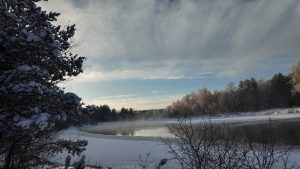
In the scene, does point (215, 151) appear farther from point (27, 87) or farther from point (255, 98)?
point (255, 98)

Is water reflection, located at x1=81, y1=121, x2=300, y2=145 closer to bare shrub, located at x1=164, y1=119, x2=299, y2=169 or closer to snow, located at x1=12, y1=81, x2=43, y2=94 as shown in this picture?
bare shrub, located at x1=164, y1=119, x2=299, y2=169

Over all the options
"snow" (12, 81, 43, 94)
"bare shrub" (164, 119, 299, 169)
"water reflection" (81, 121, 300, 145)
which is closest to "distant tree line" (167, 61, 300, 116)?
"water reflection" (81, 121, 300, 145)

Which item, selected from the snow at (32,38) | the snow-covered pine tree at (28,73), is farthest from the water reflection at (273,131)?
the snow at (32,38)

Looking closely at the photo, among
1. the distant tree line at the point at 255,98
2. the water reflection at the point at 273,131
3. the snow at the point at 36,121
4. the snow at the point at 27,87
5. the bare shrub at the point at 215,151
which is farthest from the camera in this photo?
the distant tree line at the point at 255,98

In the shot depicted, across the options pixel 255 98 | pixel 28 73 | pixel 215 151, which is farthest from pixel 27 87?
pixel 255 98

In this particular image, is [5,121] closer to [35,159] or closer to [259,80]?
[35,159]

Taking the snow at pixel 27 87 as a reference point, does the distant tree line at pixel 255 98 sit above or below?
above

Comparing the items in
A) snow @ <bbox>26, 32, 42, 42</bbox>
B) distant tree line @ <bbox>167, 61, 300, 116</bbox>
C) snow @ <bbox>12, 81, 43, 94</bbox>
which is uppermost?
distant tree line @ <bbox>167, 61, 300, 116</bbox>

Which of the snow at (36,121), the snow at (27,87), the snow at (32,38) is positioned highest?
the snow at (32,38)

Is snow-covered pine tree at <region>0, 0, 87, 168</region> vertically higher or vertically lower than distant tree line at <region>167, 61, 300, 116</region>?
lower

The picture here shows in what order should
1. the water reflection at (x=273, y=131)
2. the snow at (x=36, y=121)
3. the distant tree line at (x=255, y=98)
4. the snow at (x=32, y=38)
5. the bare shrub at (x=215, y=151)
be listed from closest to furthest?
1. the snow at (x=36, y=121)
2. the snow at (x=32, y=38)
3. the bare shrub at (x=215, y=151)
4. the water reflection at (x=273, y=131)
5. the distant tree line at (x=255, y=98)

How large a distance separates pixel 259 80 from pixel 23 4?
394 ft

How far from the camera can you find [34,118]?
222 inches

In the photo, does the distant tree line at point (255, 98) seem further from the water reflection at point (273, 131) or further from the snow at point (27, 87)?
the snow at point (27, 87)
